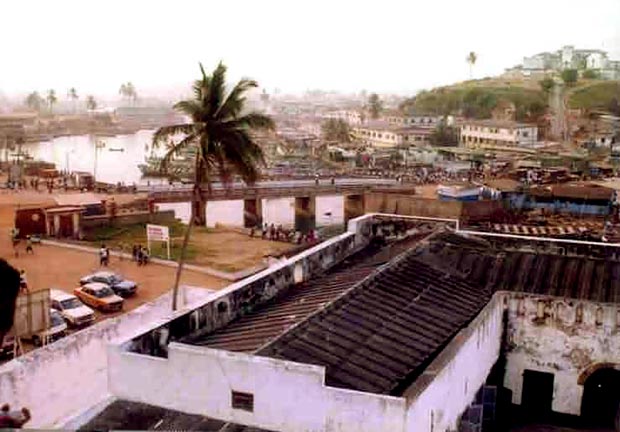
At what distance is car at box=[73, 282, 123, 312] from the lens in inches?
1005

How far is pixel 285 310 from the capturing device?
1440 cm

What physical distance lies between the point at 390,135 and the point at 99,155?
48.5 meters

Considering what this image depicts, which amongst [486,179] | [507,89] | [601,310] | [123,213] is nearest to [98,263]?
[123,213]

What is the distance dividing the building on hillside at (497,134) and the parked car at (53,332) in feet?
266

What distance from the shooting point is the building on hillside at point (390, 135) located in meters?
106

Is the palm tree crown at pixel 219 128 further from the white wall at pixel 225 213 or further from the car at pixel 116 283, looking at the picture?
the white wall at pixel 225 213

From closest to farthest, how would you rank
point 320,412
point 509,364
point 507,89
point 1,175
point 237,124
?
1. point 320,412
2. point 509,364
3. point 237,124
4. point 1,175
5. point 507,89

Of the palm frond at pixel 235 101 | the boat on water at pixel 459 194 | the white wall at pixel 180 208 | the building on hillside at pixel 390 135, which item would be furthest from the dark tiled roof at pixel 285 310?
the building on hillside at pixel 390 135

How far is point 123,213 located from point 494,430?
3350 cm

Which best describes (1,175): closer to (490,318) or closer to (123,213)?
(123,213)

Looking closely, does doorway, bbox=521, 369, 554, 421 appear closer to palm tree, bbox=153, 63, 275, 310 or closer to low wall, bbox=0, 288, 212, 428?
palm tree, bbox=153, 63, 275, 310

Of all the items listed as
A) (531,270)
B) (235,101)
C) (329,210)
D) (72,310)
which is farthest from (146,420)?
(329,210)

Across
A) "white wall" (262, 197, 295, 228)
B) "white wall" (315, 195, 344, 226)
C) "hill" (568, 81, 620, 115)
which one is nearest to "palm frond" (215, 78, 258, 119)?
"white wall" (315, 195, 344, 226)

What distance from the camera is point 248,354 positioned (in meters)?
11.1
